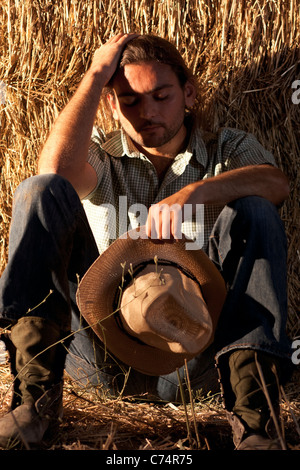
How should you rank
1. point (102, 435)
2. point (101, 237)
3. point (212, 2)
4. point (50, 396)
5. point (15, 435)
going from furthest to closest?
point (212, 2), point (101, 237), point (102, 435), point (50, 396), point (15, 435)

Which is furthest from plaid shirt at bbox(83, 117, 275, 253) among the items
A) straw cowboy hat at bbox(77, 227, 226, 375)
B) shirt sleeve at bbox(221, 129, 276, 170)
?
straw cowboy hat at bbox(77, 227, 226, 375)

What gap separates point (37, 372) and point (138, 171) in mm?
921

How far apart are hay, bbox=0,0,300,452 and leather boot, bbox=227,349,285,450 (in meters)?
0.96

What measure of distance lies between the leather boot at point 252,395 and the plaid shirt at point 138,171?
0.72m

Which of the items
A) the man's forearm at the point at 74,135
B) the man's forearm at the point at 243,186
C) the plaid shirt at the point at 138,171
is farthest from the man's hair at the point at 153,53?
the man's forearm at the point at 243,186

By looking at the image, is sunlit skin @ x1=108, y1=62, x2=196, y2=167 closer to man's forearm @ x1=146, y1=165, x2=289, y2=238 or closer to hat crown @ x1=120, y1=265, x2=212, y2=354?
man's forearm @ x1=146, y1=165, x2=289, y2=238

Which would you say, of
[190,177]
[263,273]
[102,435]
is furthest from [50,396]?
[190,177]

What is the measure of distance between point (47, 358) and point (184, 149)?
103cm

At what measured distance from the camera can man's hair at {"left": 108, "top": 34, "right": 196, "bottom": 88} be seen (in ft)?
7.36

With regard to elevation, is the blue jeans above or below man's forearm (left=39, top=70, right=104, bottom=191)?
below

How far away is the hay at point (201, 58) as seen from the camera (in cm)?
247

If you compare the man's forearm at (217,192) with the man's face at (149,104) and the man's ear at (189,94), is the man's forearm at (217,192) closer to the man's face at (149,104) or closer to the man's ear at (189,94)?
the man's face at (149,104)

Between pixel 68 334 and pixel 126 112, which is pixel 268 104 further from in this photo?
pixel 68 334

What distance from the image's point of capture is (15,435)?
4.81ft
